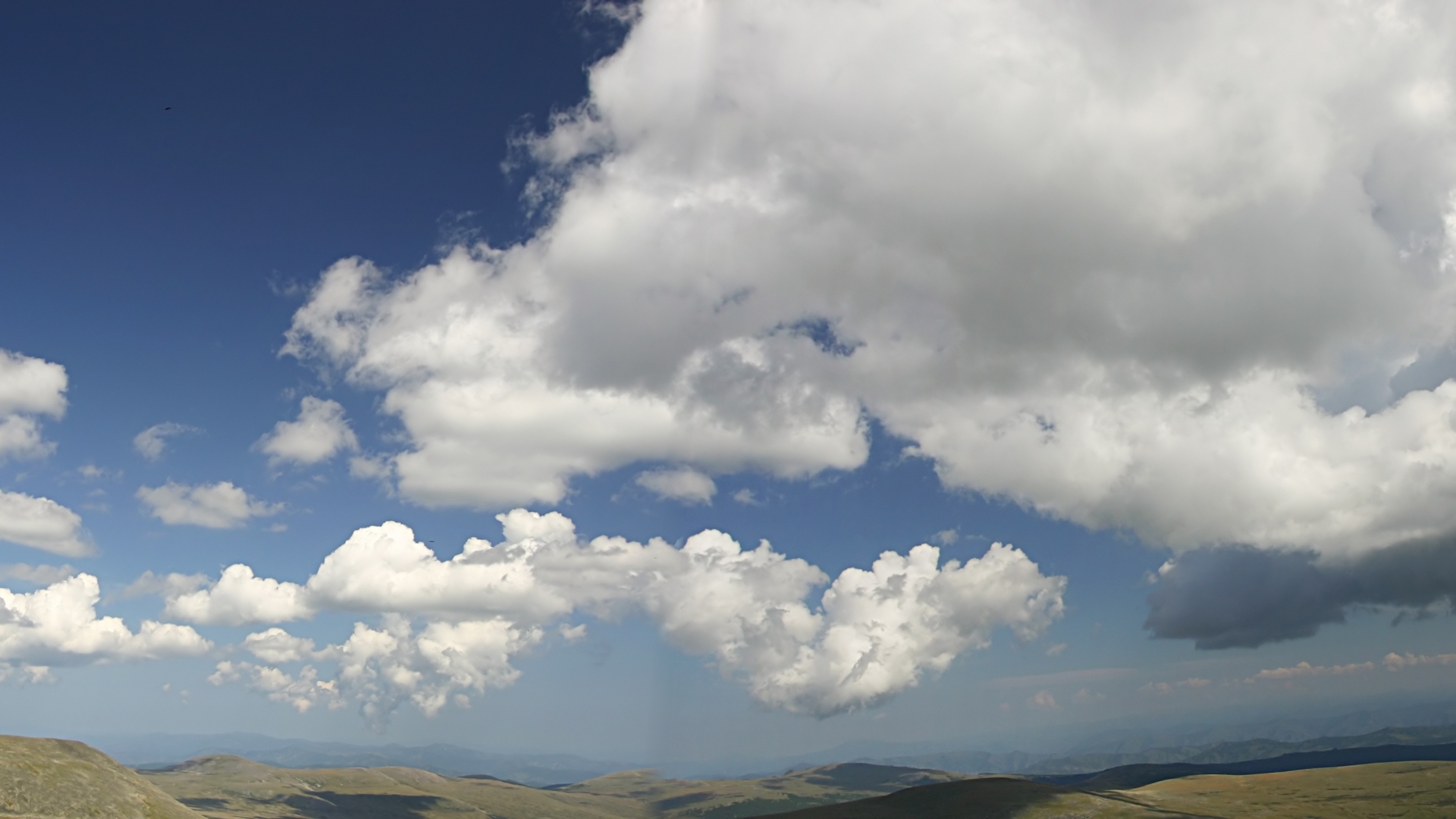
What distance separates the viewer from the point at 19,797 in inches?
7446

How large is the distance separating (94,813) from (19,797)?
15.8 metres

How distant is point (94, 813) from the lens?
19838 cm
